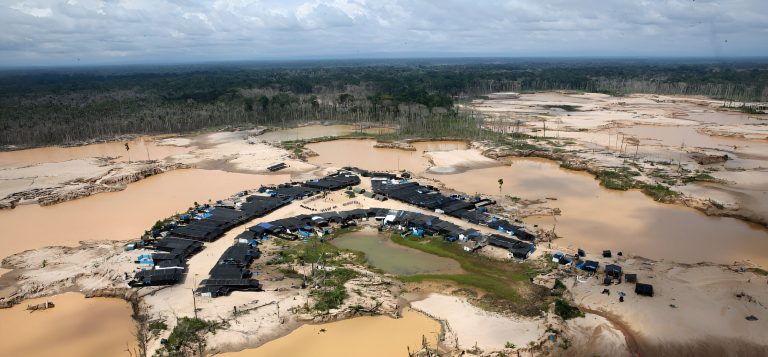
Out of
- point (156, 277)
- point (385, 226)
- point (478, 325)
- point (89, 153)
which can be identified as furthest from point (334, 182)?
point (89, 153)

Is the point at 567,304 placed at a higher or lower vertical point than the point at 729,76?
lower

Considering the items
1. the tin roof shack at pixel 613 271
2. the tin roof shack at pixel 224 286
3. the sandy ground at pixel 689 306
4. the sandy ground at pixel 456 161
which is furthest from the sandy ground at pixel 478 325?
the sandy ground at pixel 456 161

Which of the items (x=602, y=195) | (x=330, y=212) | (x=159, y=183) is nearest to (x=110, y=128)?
(x=159, y=183)

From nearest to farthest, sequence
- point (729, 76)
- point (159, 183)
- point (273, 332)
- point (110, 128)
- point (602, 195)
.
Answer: point (273, 332) < point (602, 195) < point (159, 183) < point (110, 128) < point (729, 76)

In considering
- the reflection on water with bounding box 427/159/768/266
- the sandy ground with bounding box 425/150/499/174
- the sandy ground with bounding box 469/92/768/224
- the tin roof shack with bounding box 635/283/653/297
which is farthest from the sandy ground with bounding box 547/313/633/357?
the sandy ground with bounding box 425/150/499/174

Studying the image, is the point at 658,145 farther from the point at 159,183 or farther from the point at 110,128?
the point at 110,128

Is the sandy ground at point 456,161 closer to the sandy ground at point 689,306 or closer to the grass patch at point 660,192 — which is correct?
the grass patch at point 660,192

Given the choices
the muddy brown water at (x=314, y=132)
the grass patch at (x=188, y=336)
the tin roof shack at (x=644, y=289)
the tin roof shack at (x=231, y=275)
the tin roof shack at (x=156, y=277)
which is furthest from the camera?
the muddy brown water at (x=314, y=132)
